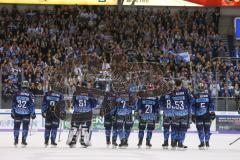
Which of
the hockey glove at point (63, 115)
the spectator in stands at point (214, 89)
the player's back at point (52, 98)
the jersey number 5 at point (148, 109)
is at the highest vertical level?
the spectator in stands at point (214, 89)

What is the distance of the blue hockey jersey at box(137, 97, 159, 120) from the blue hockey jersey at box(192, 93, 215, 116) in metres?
0.98

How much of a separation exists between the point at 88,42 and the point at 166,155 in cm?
1422

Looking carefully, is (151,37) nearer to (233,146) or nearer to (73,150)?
(233,146)

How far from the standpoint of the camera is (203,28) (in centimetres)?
3045

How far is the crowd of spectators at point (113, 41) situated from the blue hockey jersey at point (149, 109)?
6.29m

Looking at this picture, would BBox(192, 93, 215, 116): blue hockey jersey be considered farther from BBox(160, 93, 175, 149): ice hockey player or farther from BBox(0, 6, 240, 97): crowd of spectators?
BBox(0, 6, 240, 97): crowd of spectators

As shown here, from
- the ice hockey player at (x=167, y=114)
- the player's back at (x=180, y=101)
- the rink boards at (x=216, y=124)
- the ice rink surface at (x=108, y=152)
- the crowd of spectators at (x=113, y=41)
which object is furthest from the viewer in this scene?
the crowd of spectators at (x=113, y=41)

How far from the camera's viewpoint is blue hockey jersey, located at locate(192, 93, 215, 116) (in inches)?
663

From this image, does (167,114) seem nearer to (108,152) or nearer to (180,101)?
(180,101)

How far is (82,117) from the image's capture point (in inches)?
654

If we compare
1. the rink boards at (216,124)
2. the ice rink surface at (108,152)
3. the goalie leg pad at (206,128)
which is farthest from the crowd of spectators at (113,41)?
the goalie leg pad at (206,128)

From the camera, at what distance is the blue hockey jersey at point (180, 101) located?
54.2 feet

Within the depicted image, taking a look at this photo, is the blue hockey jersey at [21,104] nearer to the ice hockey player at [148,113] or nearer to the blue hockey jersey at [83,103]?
the blue hockey jersey at [83,103]

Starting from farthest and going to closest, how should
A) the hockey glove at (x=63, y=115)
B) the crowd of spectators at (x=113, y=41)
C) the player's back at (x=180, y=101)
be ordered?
the crowd of spectators at (x=113, y=41)
the hockey glove at (x=63, y=115)
the player's back at (x=180, y=101)
